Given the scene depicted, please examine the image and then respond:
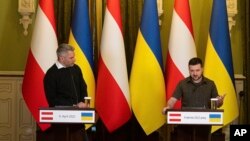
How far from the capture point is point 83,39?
619 centimetres

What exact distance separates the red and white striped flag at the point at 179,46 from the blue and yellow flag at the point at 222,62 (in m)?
0.23

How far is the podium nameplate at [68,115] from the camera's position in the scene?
4301 millimetres

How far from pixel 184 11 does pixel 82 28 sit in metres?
1.26

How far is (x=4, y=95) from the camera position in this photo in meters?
6.73

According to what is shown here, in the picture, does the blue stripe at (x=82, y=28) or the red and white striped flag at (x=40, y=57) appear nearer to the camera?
the red and white striped flag at (x=40, y=57)

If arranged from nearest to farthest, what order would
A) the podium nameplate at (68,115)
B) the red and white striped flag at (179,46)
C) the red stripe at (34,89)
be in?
the podium nameplate at (68,115)
the red stripe at (34,89)
the red and white striped flag at (179,46)

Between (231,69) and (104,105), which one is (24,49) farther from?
(231,69)

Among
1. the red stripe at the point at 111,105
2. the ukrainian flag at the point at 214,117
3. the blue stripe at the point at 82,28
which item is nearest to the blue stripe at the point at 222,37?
the red stripe at the point at 111,105

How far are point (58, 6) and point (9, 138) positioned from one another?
185cm

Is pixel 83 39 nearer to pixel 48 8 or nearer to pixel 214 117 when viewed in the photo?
pixel 48 8

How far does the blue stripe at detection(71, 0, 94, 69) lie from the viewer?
6184mm

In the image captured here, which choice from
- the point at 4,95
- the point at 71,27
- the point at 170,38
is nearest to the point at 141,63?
the point at 170,38

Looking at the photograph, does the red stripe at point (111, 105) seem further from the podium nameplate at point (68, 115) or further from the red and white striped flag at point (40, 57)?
the podium nameplate at point (68, 115)

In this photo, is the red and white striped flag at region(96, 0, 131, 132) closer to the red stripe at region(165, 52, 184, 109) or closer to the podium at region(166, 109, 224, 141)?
the red stripe at region(165, 52, 184, 109)
